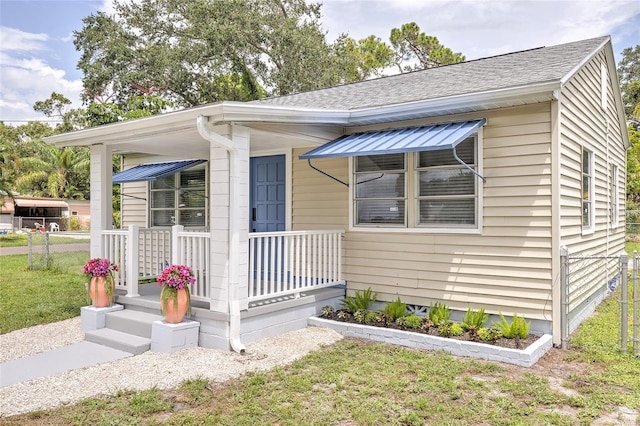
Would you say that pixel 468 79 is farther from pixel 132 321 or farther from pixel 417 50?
pixel 417 50

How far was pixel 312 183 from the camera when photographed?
23.7 feet

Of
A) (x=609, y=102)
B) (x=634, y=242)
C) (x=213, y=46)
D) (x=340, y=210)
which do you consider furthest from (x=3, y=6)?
(x=634, y=242)

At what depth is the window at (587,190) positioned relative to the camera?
6.55 meters

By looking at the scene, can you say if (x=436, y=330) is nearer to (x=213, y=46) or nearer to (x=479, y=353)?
(x=479, y=353)

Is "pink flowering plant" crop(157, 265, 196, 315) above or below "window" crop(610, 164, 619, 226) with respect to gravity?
below

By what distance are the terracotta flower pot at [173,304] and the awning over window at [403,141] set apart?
2.30 m

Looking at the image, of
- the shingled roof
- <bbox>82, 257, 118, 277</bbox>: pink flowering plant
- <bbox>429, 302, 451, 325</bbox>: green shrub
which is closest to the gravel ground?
<bbox>82, 257, 118, 277</bbox>: pink flowering plant

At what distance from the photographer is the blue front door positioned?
7.63 meters

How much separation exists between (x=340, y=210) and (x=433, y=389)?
340 centimetres

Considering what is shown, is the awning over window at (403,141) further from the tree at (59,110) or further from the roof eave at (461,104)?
the tree at (59,110)

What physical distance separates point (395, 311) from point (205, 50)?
19276mm

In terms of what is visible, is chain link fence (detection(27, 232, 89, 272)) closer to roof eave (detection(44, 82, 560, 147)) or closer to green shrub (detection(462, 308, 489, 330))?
roof eave (detection(44, 82, 560, 147))

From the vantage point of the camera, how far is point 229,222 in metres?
5.24

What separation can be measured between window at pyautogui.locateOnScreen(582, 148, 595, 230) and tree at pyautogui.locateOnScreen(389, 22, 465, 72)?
68.4 ft
